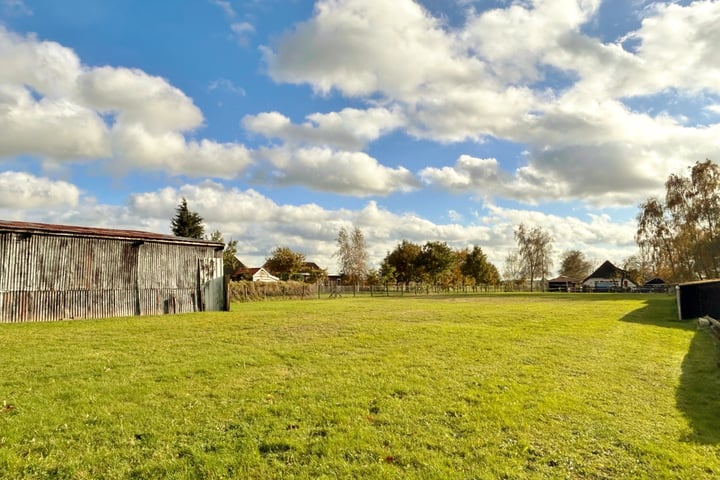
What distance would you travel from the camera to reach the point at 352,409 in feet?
21.2

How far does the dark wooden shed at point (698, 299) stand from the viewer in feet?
77.6

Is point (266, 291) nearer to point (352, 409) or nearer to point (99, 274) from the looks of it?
point (99, 274)

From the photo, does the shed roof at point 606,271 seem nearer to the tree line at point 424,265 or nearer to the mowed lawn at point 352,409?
the tree line at point 424,265

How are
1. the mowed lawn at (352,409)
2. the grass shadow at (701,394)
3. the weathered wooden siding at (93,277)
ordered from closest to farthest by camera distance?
the mowed lawn at (352,409), the grass shadow at (701,394), the weathered wooden siding at (93,277)

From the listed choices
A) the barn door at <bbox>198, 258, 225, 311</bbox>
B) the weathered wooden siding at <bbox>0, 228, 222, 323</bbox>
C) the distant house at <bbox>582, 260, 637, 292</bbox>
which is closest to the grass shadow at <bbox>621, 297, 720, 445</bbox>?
the barn door at <bbox>198, 258, 225, 311</bbox>

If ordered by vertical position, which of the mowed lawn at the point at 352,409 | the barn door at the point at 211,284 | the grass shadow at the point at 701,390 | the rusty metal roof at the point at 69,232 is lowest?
the grass shadow at the point at 701,390

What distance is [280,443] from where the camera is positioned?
5.17 m

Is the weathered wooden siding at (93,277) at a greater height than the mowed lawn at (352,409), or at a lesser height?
greater

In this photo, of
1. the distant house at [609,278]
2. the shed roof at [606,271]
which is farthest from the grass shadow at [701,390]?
the shed roof at [606,271]

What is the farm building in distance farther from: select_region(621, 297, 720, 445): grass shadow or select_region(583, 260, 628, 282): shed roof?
select_region(583, 260, 628, 282): shed roof

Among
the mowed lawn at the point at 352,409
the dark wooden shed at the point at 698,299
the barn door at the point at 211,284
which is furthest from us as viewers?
the barn door at the point at 211,284

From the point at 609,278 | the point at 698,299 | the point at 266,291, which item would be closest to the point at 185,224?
the point at 266,291

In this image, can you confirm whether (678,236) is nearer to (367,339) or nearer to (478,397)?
(367,339)

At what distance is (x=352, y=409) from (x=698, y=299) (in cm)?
2592
